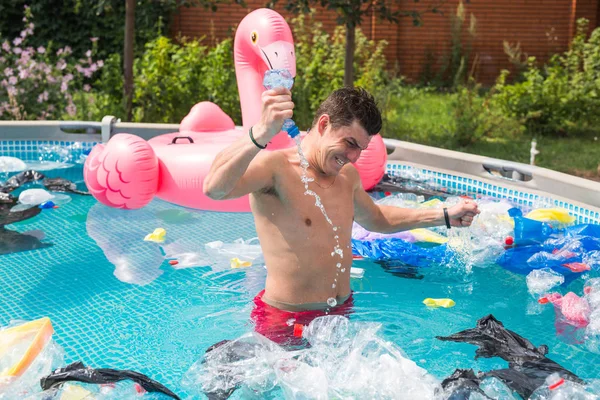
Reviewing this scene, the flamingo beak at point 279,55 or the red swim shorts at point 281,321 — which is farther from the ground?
the flamingo beak at point 279,55

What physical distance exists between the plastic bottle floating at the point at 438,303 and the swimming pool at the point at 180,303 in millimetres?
52

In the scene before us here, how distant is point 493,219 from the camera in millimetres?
5078

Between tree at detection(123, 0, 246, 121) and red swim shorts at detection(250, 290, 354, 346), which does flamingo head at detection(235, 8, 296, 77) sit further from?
tree at detection(123, 0, 246, 121)

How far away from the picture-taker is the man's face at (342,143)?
113 inches

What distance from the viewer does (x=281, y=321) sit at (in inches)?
127

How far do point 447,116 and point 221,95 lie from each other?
3.16 metres

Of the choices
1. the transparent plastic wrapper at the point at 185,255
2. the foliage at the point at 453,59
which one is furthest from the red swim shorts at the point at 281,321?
the foliage at the point at 453,59

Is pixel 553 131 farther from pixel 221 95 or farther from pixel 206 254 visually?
pixel 206 254

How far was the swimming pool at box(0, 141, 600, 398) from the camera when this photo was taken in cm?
346

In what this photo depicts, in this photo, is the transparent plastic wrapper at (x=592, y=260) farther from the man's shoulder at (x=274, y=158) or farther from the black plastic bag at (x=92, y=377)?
the black plastic bag at (x=92, y=377)

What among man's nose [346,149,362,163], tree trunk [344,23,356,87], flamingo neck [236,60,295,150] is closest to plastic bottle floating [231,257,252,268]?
flamingo neck [236,60,295,150]

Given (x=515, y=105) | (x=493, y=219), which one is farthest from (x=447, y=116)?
(x=493, y=219)

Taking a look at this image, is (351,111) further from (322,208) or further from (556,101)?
(556,101)

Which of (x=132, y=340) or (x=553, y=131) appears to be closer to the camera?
(x=132, y=340)
